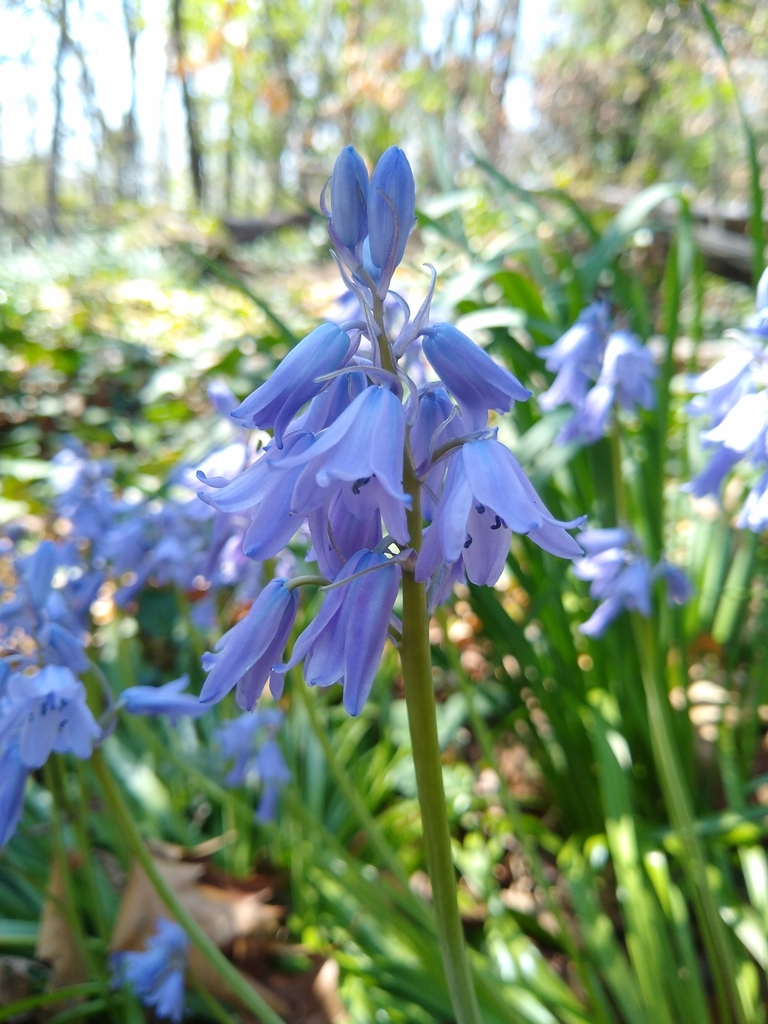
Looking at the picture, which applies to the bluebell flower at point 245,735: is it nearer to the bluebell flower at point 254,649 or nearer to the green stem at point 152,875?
the green stem at point 152,875

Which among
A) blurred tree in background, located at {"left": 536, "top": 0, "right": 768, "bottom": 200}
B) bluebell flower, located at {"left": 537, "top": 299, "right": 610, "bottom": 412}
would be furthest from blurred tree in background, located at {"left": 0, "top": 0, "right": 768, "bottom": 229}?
bluebell flower, located at {"left": 537, "top": 299, "right": 610, "bottom": 412}

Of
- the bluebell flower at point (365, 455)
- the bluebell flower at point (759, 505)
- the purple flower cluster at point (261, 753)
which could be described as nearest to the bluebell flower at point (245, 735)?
the purple flower cluster at point (261, 753)

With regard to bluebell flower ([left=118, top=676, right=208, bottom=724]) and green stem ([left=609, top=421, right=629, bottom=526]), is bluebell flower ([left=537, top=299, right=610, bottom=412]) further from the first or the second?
Answer: bluebell flower ([left=118, top=676, right=208, bottom=724])

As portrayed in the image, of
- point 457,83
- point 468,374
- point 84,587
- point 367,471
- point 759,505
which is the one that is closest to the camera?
point 367,471

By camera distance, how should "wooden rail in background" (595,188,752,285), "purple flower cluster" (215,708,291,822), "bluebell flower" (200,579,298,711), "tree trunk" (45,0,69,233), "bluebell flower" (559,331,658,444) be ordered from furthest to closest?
"tree trunk" (45,0,69,233) → "wooden rail in background" (595,188,752,285) → "purple flower cluster" (215,708,291,822) → "bluebell flower" (559,331,658,444) → "bluebell flower" (200,579,298,711)

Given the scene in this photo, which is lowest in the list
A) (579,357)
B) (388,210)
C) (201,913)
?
(201,913)

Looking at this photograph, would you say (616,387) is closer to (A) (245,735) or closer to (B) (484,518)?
(B) (484,518)

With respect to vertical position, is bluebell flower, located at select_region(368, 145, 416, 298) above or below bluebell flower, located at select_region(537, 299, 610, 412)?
below

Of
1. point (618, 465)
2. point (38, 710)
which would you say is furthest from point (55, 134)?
point (38, 710)
